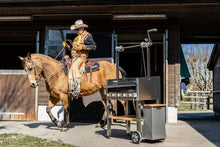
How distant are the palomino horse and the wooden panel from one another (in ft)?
7.66

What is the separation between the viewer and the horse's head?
6.76 meters

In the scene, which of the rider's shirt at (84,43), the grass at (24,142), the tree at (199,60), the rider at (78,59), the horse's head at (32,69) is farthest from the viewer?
the tree at (199,60)

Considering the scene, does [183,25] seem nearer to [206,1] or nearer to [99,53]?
[206,1]

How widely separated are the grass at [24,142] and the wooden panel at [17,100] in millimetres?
3330

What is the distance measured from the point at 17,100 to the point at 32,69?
3.07 metres

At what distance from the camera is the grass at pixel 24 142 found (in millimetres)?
5246

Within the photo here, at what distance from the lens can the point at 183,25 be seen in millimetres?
10078

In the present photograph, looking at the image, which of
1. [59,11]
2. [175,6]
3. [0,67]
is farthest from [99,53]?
[0,67]

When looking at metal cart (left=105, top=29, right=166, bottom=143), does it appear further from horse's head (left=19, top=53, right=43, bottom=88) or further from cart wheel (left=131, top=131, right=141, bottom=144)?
horse's head (left=19, top=53, right=43, bottom=88)

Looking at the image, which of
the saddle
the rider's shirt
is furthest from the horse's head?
the rider's shirt

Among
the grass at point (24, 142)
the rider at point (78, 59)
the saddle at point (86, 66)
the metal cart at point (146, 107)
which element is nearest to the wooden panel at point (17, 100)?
the saddle at point (86, 66)

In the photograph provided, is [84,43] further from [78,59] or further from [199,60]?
[199,60]

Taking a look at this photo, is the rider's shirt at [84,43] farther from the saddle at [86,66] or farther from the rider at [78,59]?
the saddle at [86,66]

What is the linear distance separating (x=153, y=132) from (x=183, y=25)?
19.1ft
